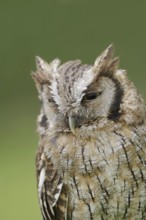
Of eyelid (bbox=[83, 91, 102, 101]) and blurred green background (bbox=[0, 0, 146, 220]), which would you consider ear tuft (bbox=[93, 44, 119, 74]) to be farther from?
blurred green background (bbox=[0, 0, 146, 220])

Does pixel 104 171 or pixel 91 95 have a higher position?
pixel 91 95

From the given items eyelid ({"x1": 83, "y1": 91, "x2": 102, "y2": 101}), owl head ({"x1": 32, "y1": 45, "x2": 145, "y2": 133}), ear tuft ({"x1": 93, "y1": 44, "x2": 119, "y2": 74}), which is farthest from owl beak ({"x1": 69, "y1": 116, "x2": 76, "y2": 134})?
ear tuft ({"x1": 93, "y1": 44, "x2": 119, "y2": 74})

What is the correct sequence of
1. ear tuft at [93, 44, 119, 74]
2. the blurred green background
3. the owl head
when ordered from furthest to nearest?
1. the blurred green background
2. ear tuft at [93, 44, 119, 74]
3. the owl head

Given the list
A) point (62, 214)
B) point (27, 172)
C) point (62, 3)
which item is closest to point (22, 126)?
point (27, 172)

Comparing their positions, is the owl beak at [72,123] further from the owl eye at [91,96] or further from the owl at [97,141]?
the owl eye at [91,96]

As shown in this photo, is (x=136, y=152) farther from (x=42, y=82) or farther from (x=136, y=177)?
(x=42, y=82)

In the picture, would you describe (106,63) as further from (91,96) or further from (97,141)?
(97,141)

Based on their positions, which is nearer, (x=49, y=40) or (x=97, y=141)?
(x=97, y=141)

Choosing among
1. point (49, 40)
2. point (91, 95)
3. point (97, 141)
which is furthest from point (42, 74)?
point (49, 40)
